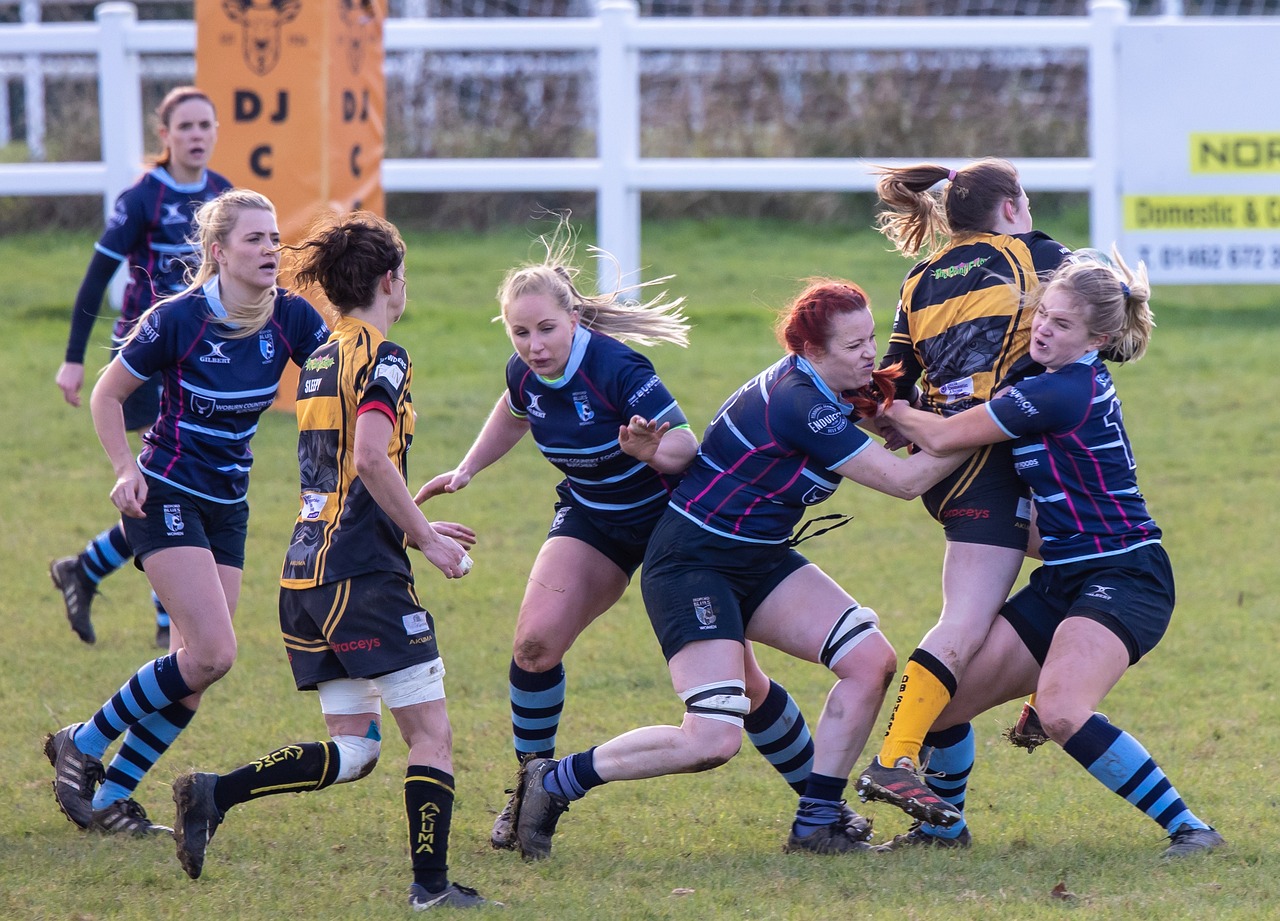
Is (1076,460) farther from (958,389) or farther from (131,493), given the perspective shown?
(131,493)

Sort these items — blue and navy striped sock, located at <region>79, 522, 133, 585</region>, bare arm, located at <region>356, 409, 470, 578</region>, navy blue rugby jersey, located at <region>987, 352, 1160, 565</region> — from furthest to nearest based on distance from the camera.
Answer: blue and navy striped sock, located at <region>79, 522, 133, 585</region> < navy blue rugby jersey, located at <region>987, 352, 1160, 565</region> < bare arm, located at <region>356, 409, 470, 578</region>

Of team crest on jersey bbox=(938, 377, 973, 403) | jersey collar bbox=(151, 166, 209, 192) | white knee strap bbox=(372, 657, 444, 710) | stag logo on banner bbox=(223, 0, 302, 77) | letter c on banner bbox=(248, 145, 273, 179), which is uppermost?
stag logo on banner bbox=(223, 0, 302, 77)

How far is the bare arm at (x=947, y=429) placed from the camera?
421cm

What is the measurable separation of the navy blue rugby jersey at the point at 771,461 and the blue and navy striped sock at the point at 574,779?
2.37ft

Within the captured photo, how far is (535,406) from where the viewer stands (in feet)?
14.9

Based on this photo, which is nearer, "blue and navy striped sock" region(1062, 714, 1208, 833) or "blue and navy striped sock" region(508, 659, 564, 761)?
"blue and navy striped sock" region(1062, 714, 1208, 833)

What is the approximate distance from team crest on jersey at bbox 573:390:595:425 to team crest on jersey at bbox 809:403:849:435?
2.08 ft

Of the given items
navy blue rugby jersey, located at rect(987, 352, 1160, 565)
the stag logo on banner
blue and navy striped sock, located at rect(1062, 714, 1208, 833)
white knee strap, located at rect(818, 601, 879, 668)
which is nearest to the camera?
blue and navy striped sock, located at rect(1062, 714, 1208, 833)

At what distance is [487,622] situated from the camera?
6.78 meters

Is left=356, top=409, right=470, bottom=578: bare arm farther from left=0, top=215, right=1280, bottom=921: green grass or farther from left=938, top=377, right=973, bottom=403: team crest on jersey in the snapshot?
left=938, top=377, right=973, bottom=403: team crest on jersey

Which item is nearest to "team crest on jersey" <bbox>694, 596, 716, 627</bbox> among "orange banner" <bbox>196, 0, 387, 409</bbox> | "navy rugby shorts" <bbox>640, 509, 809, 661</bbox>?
"navy rugby shorts" <bbox>640, 509, 809, 661</bbox>

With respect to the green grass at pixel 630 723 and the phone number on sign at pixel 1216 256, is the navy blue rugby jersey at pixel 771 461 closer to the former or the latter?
the green grass at pixel 630 723

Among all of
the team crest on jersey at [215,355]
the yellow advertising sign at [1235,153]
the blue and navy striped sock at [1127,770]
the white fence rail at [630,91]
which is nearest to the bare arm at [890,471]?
the blue and navy striped sock at [1127,770]

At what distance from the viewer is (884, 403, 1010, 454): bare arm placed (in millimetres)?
4211
